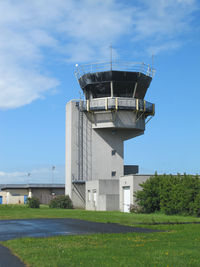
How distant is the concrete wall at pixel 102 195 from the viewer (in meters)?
45.0

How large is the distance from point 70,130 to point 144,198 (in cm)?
1989

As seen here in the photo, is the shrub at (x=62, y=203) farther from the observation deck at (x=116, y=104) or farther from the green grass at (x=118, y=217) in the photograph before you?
the green grass at (x=118, y=217)

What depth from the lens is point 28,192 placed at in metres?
76.3

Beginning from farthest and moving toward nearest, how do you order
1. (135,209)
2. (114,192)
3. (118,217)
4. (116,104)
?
1. (116,104)
2. (114,192)
3. (135,209)
4. (118,217)

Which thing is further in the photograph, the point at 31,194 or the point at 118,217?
the point at 31,194

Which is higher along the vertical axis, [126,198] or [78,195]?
[78,195]

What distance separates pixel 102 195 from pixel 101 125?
10.4 meters

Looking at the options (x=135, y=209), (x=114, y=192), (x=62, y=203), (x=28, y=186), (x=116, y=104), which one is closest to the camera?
(x=135, y=209)

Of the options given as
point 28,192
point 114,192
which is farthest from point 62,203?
point 28,192

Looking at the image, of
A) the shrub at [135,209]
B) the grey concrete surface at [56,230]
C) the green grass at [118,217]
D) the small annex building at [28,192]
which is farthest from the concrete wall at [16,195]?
the grey concrete surface at [56,230]

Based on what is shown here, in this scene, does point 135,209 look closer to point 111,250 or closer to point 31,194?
point 111,250

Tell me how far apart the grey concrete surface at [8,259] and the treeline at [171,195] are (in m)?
21.4

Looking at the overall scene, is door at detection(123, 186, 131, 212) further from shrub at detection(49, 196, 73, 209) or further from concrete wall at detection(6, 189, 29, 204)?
concrete wall at detection(6, 189, 29, 204)

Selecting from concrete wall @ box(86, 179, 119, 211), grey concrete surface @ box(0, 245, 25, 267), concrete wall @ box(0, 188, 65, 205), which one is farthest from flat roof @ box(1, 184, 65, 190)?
grey concrete surface @ box(0, 245, 25, 267)
